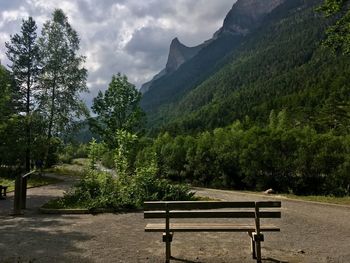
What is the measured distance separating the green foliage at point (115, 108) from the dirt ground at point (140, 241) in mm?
27159

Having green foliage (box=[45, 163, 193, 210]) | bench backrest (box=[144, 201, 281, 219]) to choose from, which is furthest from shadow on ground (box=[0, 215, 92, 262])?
green foliage (box=[45, 163, 193, 210])

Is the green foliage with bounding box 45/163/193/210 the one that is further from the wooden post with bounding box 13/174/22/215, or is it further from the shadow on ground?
the shadow on ground

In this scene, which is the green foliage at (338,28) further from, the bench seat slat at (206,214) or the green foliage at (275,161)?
the bench seat slat at (206,214)

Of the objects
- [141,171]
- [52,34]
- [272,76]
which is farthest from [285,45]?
[141,171]

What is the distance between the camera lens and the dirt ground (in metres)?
7.76

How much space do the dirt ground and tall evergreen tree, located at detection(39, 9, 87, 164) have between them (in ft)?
64.7

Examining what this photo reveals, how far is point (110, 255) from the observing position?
25.7ft

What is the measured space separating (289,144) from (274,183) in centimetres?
248

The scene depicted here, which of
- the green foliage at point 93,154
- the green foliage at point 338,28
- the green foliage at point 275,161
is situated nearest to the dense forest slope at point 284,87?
the green foliage at point 275,161

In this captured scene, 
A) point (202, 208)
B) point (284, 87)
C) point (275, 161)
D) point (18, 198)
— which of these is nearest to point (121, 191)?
point (18, 198)

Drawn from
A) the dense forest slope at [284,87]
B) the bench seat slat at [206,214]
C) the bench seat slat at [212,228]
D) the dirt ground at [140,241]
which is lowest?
the dirt ground at [140,241]

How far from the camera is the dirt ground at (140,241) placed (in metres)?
7.76

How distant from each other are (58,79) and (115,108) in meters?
9.16

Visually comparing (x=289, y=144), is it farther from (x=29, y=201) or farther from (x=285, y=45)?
(x=285, y=45)
